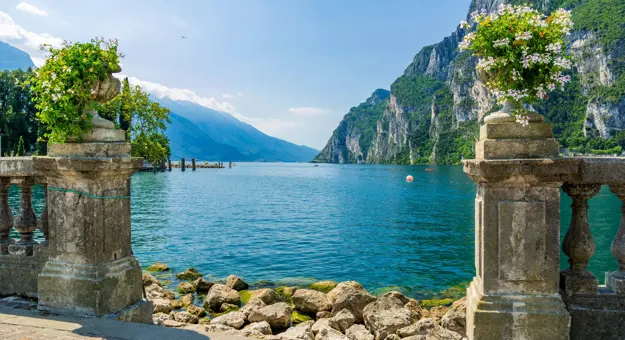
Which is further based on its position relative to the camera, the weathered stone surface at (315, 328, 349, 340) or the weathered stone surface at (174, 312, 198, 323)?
the weathered stone surface at (174, 312, 198, 323)

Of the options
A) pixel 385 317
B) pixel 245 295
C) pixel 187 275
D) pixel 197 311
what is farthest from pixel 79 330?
pixel 187 275

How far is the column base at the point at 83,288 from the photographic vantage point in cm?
537

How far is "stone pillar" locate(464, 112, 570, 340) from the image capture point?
4.48m

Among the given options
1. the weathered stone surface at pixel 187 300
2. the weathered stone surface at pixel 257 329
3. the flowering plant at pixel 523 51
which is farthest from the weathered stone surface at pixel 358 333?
the flowering plant at pixel 523 51

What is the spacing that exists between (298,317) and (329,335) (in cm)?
275

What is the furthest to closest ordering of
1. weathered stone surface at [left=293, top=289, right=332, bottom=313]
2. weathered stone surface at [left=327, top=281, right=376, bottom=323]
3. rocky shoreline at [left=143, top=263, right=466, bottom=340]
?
1. weathered stone surface at [left=293, top=289, right=332, bottom=313]
2. weathered stone surface at [left=327, top=281, right=376, bottom=323]
3. rocky shoreline at [left=143, top=263, right=466, bottom=340]

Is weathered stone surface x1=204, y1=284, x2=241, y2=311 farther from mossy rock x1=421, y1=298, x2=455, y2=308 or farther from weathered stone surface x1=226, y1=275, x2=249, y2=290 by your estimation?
mossy rock x1=421, y1=298, x2=455, y2=308

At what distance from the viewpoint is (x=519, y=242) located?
4539mm

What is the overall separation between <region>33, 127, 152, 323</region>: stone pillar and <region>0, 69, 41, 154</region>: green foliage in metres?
64.5

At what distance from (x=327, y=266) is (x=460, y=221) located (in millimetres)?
17329

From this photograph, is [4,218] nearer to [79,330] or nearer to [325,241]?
[79,330]

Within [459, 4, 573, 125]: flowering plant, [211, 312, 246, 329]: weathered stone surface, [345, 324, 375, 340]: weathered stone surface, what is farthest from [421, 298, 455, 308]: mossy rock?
[459, 4, 573, 125]: flowering plant

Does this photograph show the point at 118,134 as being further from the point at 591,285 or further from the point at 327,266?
the point at 327,266

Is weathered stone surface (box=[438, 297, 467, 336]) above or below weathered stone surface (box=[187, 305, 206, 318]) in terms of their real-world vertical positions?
above
